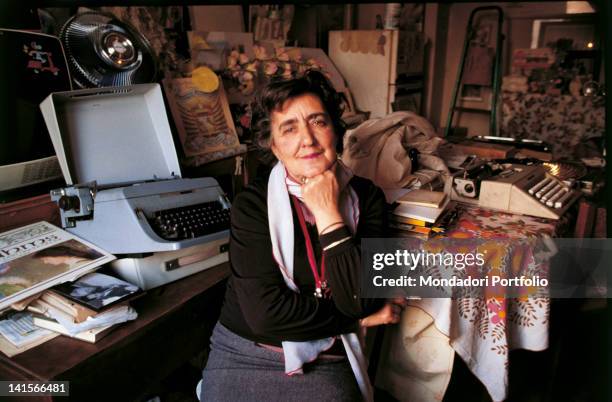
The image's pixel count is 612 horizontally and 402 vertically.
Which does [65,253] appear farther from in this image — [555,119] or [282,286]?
[555,119]

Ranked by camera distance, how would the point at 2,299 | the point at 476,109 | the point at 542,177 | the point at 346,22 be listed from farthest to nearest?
the point at 476,109 < the point at 346,22 < the point at 542,177 < the point at 2,299

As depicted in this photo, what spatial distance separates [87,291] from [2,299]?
0.18m

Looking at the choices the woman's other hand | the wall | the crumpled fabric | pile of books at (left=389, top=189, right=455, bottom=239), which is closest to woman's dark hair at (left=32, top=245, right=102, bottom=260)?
the woman's other hand

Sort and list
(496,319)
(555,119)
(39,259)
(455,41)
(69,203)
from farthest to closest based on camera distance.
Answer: (455,41) < (555,119) < (496,319) < (69,203) < (39,259)

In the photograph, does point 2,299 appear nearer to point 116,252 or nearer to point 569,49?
point 116,252

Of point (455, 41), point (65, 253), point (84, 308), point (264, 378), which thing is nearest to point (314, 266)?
point (264, 378)

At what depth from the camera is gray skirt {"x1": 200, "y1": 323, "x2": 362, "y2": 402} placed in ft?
4.01

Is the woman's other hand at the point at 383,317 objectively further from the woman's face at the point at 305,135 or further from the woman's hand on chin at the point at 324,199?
the woman's face at the point at 305,135

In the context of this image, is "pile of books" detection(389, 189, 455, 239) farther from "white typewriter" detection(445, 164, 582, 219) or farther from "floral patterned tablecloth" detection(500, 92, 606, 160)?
"floral patterned tablecloth" detection(500, 92, 606, 160)

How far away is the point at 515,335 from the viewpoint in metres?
1.50

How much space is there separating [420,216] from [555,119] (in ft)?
8.83

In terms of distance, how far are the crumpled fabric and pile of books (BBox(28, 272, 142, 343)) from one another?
1.03 metres

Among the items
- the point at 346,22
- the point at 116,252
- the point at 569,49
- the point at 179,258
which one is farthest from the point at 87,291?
the point at 569,49

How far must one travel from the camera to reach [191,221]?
1.41m
